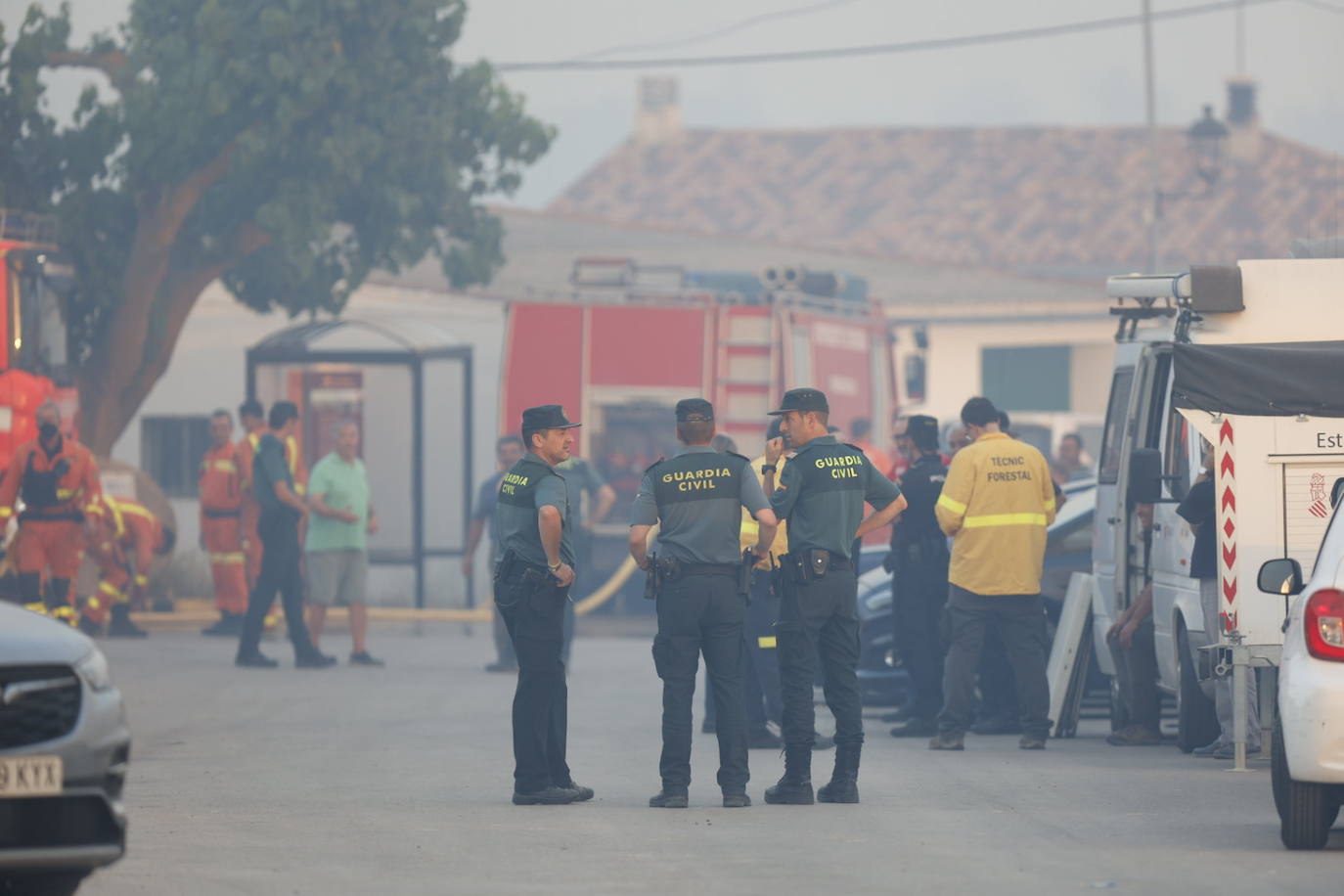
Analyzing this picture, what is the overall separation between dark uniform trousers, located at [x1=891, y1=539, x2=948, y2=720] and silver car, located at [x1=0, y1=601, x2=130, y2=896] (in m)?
7.11

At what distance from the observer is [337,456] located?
19.2 m

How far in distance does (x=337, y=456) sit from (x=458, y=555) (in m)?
5.66

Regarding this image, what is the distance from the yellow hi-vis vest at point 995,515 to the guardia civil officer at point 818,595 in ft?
5.63

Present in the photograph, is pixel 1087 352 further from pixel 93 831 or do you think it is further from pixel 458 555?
pixel 93 831

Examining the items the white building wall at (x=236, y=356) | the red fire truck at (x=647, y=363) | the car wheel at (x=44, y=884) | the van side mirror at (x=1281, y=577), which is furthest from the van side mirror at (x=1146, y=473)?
the white building wall at (x=236, y=356)

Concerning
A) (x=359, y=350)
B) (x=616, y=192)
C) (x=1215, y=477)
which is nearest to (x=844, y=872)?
(x=1215, y=477)

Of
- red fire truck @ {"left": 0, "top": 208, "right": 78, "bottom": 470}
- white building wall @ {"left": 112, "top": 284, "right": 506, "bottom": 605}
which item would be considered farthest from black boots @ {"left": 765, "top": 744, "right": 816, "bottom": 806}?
white building wall @ {"left": 112, "top": 284, "right": 506, "bottom": 605}

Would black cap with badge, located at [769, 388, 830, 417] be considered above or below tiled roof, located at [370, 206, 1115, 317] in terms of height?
below

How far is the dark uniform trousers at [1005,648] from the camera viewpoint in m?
12.8

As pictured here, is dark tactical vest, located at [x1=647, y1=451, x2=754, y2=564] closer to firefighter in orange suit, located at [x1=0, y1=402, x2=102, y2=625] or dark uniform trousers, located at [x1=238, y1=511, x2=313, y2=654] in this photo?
A: dark uniform trousers, located at [x1=238, y1=511, x2=313, y2=654]

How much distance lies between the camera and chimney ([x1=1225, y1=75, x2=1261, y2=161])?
5991cm

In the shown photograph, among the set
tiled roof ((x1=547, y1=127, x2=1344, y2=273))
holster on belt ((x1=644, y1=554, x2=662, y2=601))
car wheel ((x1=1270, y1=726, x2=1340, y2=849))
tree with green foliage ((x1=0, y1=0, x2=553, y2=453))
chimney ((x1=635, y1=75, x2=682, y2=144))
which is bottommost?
car wheel ((x1=1270, y1=726, x2=1340, y2=849))

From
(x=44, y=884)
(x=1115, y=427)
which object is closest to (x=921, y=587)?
(x=1115, y=427)

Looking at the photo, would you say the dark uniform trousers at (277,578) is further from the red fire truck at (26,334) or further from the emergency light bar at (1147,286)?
the emergency light bar at (1147,286)
